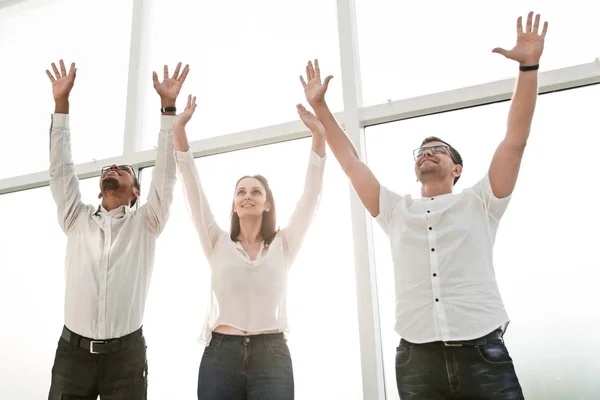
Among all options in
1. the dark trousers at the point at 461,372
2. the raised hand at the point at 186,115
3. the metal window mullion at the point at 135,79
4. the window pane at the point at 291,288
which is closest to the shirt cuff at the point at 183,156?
the raised hand at the point at 186,115

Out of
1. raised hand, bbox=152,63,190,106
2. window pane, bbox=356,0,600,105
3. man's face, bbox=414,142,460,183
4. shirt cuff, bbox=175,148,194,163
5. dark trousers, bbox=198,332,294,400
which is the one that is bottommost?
dark trousers, bbox=198,332,294,400

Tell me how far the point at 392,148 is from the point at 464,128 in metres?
0.31

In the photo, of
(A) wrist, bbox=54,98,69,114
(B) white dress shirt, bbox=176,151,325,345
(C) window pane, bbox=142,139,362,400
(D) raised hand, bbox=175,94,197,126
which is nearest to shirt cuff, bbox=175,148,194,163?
(B) white dress shirt, bbox=176,151,325,345

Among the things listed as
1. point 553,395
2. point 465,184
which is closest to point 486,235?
point 465,184

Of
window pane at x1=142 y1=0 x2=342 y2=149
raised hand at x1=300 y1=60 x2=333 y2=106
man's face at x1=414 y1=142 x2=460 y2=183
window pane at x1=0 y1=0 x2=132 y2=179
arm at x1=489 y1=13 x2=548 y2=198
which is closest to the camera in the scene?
arm at x1=489 y1=13 x2=548 y2=198

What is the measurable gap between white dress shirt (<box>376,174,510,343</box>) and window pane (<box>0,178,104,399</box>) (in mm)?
1775

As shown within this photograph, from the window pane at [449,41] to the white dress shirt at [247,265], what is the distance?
2.33 feet

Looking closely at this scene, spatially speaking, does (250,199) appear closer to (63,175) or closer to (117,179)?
(117,179)

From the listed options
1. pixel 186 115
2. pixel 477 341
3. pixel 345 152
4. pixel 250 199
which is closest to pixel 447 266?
pixel 477 341

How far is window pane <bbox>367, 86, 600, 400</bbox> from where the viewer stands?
1.65m

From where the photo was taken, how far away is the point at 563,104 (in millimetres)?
1870

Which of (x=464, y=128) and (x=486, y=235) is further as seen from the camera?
(x=464, y=128)

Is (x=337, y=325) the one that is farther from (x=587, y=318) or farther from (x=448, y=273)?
(x=587, y=318)

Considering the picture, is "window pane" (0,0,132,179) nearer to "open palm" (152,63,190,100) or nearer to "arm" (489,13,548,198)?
"open palm" (152,63,190,100)
